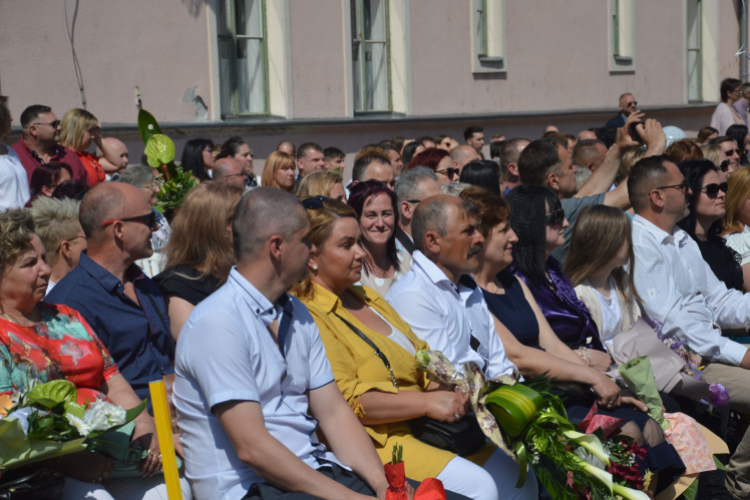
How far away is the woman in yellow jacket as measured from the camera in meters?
3.72

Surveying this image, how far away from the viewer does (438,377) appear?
12.6 feet

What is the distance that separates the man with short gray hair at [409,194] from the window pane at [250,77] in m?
6.77

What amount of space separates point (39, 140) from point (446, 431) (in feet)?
16.5

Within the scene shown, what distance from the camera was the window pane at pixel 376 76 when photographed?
14.5 m

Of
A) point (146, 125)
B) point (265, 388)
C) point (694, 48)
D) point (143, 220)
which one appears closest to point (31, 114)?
point (146, 125)

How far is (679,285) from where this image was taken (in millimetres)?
6000

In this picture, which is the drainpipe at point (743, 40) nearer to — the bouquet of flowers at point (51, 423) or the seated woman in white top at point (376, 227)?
the seated woman in white top at point (376, 227)

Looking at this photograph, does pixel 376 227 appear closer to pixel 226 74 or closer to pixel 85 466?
pixel 85 466

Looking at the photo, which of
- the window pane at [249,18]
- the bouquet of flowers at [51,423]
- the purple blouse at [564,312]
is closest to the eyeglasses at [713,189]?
the purple blouse at [564,312]

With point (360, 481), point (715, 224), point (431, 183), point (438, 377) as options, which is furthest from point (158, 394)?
point (715, 224)

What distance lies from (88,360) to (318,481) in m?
1.22

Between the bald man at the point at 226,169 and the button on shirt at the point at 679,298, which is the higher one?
the bald man at the point at 226,169

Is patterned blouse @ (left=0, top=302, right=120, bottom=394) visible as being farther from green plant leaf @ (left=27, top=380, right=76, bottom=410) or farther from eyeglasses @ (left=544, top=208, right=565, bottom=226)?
eyeglasses @ (left=544, top=208, right=565, bottom=226)

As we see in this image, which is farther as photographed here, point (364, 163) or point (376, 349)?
point (364, 163)
